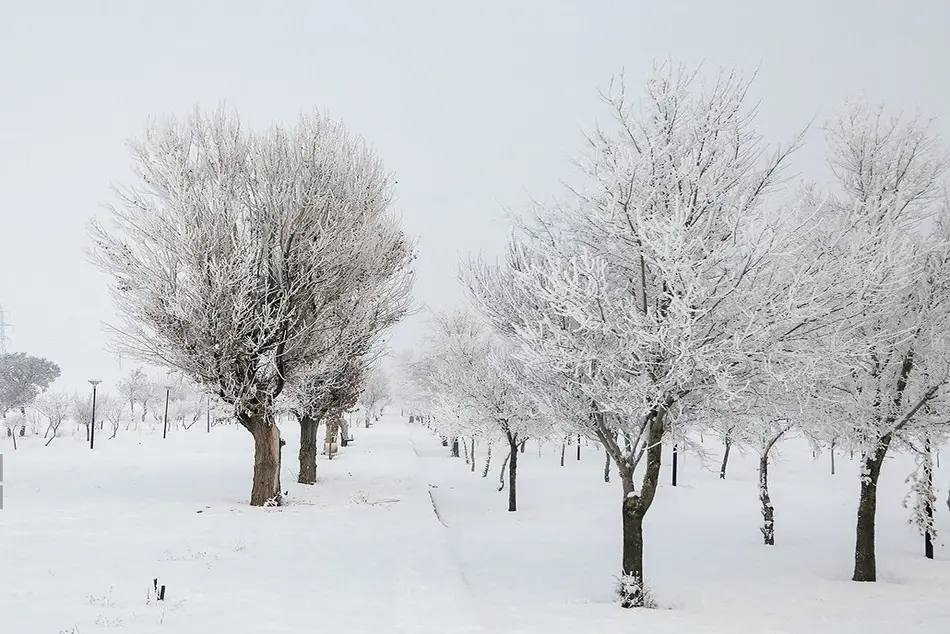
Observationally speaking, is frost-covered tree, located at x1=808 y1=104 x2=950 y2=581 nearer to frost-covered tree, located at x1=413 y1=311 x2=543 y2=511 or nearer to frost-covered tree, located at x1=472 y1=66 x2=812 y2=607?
frost-covered tree, located at x1=472 y1=66 x2=812 y2=607

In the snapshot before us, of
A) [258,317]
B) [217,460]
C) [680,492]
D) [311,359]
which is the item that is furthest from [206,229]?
[680,492]

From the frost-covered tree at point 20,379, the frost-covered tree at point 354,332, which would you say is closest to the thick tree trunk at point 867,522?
the frost-covered tree at point 354,332

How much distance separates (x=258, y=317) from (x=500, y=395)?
12059mm

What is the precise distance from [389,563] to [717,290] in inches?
262

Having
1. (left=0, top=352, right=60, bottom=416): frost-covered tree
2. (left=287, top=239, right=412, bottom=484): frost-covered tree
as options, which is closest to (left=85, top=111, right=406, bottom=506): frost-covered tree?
(left=287, top=239, right=412, bottom=484): frost-covered tree

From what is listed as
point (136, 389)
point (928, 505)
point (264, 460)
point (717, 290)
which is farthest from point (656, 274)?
point (136, 389)

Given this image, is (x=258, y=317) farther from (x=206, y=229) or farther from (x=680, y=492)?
(x=680, y=492)

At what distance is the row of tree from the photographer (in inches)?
330

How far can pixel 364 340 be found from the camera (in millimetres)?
18234

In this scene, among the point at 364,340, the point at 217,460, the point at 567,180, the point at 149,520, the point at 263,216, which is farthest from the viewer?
the point at 217,460

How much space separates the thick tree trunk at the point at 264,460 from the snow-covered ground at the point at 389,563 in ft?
1.93

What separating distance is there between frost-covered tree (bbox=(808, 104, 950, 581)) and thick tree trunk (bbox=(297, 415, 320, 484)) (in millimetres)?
16230

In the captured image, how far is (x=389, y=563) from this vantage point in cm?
1033

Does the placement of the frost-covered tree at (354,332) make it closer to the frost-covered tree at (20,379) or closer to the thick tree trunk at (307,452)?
the thick tree trunk at (307,452)
